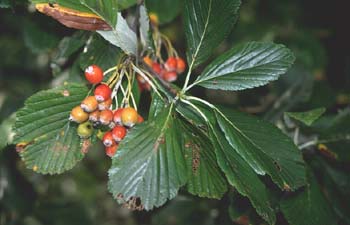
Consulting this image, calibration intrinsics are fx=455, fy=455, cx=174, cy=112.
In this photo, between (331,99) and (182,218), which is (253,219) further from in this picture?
(182,218)

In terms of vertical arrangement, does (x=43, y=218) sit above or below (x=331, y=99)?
below

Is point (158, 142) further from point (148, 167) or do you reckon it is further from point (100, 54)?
point (100, 54)

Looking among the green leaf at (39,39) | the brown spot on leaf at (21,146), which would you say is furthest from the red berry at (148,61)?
the green leaf at (39,39)

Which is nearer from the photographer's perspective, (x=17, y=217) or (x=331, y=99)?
(x=331, y=99)

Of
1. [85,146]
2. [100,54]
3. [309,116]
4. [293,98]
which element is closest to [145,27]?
[100,54]

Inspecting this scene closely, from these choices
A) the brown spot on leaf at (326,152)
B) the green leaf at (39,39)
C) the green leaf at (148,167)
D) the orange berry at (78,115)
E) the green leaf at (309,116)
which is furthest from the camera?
the green leaf at (39,39)

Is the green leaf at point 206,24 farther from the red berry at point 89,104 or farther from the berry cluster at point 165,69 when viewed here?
the red berry at point 89,104

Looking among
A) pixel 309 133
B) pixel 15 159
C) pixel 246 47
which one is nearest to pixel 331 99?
pixel 309 133
